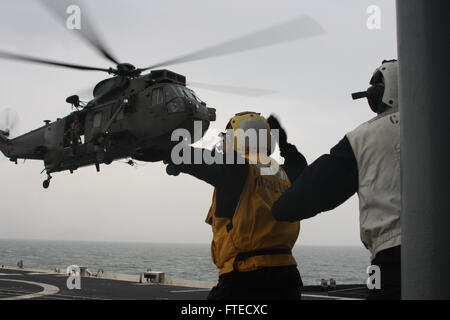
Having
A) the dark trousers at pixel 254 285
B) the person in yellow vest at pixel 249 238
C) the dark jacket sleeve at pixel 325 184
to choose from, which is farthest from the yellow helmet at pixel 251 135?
the dark jacket sleeve at pixel 325 184

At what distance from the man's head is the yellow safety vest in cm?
117

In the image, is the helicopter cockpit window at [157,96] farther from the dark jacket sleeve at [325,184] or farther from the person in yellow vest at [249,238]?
the dark jacket sleeve at [325,184]

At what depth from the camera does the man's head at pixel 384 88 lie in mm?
2621

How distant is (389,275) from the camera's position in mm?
2279

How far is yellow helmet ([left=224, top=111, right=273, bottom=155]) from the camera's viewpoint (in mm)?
3979

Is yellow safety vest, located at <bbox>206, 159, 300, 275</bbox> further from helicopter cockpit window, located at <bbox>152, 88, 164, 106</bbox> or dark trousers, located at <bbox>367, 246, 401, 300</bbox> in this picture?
helicopter cockpit window, located at <bbox>152, 88, 164, 106</bbox>

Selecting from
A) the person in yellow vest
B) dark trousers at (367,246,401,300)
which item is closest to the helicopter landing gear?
the person in yellow vest

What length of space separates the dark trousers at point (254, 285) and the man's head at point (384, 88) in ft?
5.08

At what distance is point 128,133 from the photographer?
44.7ft

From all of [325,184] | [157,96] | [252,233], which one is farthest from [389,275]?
[157,96]

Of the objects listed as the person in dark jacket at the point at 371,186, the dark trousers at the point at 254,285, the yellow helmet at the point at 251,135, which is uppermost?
the yellow helmet at the point at 251,135

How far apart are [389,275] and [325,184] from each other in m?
0.58

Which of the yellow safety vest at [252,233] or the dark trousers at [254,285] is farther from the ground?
the yellow safety vest at [252,233]

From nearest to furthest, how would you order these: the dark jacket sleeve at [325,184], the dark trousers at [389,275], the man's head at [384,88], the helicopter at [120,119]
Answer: the dark trousers at [389,275] < the dark jacket sleeve at [325,184] < the man's head at [384,88] < the helicopter at [120,119]
